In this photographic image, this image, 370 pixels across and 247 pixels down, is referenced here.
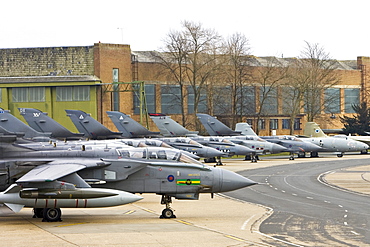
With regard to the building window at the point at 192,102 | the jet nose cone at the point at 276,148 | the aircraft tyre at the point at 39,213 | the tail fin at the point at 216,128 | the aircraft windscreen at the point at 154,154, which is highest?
the building window at the point at 192,102

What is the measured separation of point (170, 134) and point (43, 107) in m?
21.8

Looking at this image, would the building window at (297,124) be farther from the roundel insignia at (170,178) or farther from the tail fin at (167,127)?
the roundel insignia at (170,178)

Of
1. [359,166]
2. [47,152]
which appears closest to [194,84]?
[359,166]

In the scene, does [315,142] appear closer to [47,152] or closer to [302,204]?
[302,204]

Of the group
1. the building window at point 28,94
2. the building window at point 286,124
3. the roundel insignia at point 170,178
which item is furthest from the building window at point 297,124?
the roundel insignia at point 170,178

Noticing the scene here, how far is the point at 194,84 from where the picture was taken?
75812 millimetres

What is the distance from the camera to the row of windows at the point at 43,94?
234ft

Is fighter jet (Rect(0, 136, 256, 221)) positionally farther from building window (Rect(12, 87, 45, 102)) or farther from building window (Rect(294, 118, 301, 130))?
building window (Rect(294, 118, 301, 130))

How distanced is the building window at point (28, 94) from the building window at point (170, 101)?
15.2m

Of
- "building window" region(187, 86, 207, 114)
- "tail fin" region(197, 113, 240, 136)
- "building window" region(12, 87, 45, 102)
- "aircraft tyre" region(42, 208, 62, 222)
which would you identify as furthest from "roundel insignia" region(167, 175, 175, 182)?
"building window" region(187, 86, 207, 114)

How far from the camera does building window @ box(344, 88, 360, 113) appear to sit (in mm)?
95438

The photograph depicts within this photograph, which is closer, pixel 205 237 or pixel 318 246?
pixel 318 246

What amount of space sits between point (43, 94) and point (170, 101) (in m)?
16.3

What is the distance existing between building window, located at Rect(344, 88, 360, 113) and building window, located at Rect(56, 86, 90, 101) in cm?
4215
